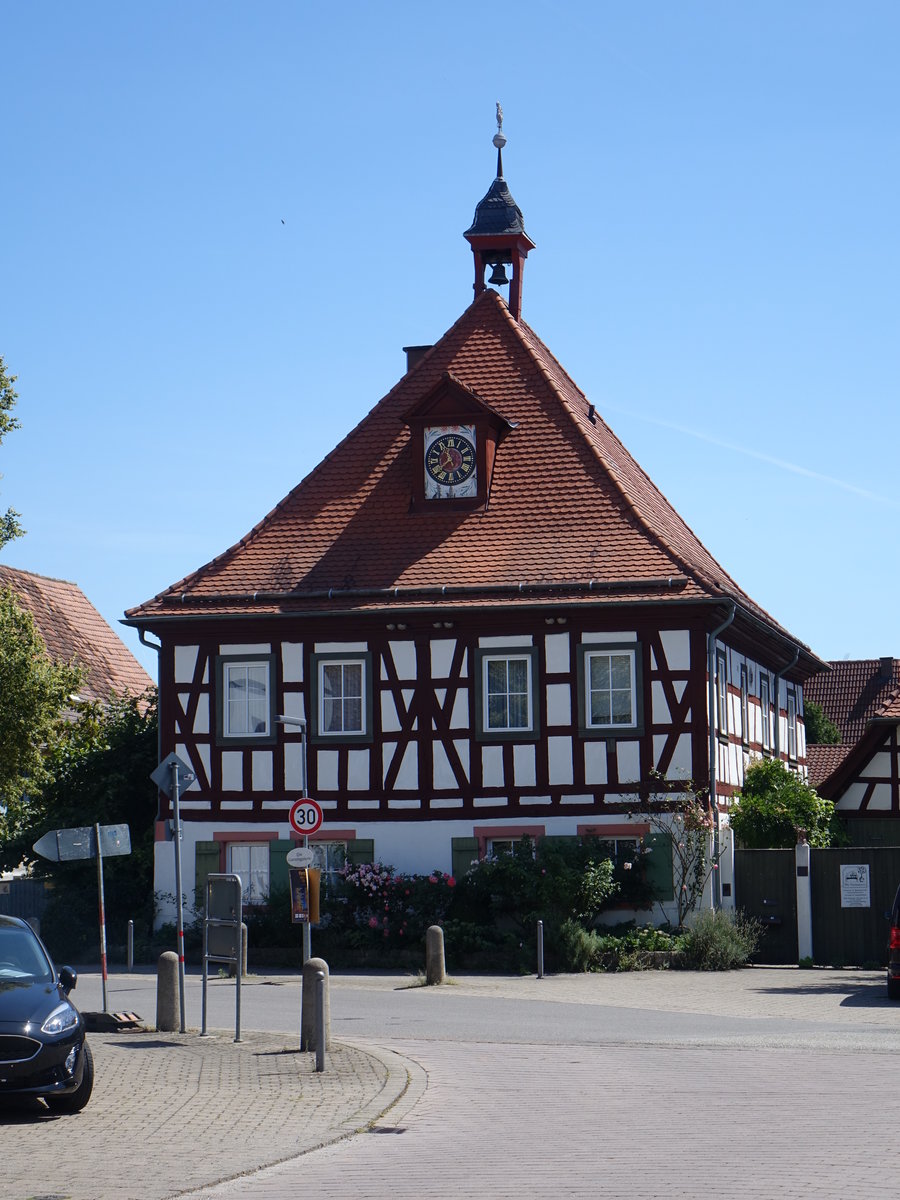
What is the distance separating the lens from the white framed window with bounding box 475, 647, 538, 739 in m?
30.9

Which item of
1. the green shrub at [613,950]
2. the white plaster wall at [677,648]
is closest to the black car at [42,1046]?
the green shrub at [613,950]

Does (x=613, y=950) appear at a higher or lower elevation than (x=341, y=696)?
lower

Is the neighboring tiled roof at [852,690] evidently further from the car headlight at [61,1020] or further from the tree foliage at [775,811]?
the car headlight at [61,1020]

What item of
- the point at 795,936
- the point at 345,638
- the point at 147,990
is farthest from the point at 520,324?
the point at 147,990

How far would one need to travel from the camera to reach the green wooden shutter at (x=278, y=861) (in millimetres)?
31095

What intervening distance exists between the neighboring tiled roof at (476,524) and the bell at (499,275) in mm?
1975

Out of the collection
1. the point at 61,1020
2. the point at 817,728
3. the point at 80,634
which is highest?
the point at 80,634

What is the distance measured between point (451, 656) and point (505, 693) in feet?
3.70

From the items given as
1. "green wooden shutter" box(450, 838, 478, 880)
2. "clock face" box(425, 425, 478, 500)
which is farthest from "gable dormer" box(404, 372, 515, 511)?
"green wooden shutter" box(450, 838, 478, 880)

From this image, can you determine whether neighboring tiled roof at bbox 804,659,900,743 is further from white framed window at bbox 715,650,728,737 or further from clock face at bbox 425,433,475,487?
clock face at bbox 425,433,475,487

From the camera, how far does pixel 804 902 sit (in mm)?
28891

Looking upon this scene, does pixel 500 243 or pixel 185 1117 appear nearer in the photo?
pixel 185 1117

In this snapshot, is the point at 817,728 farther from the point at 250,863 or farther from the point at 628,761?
the point at 250,863

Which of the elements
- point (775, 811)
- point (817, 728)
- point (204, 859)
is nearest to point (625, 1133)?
point (204, 859)
